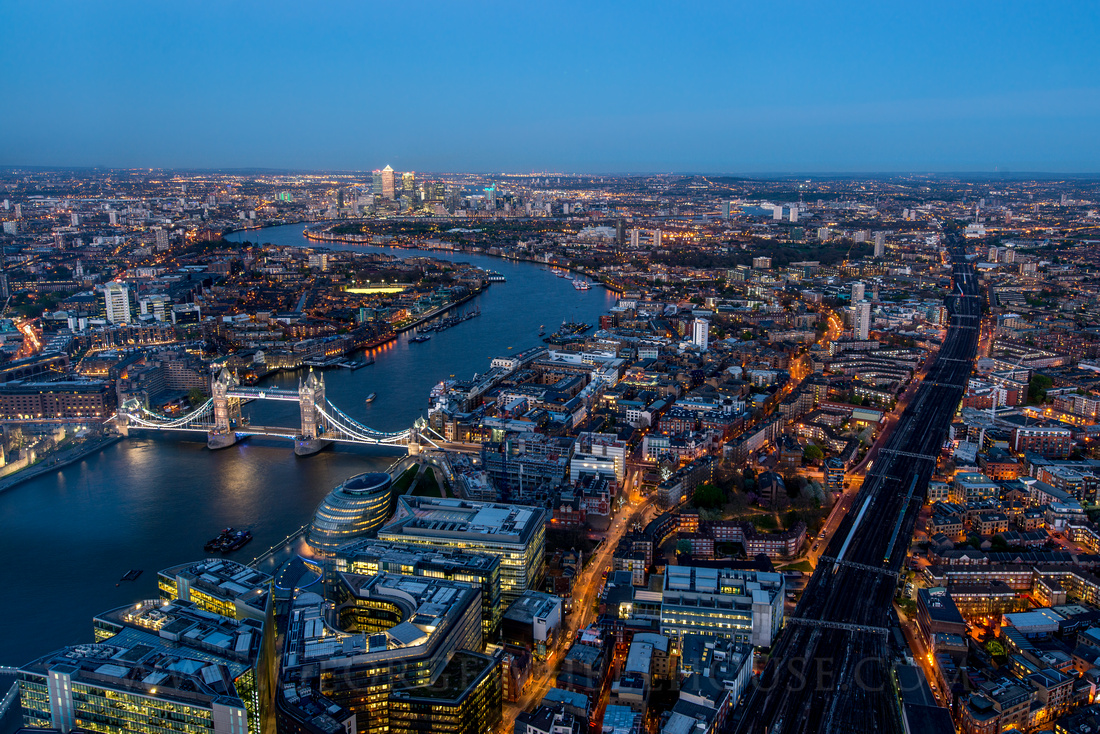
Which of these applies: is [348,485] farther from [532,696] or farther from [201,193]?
[201,193]

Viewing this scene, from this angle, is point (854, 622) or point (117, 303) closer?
point (854, 622)

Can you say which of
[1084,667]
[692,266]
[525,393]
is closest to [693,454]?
[525,393]

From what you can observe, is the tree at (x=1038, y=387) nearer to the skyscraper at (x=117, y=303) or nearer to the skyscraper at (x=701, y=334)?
the skyscraper at (x=701, y=334)

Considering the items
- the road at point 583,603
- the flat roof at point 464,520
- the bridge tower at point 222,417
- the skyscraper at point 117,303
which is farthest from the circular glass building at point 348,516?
the skyscraper at point 117,303

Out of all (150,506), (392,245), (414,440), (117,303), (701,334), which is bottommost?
(150,506)

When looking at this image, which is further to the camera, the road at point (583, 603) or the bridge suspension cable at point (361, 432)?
the bridge suspension cable at point (361, 432)

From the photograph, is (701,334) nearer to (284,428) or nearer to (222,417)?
(284,428)

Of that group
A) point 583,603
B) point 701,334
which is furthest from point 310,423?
point 701,334
